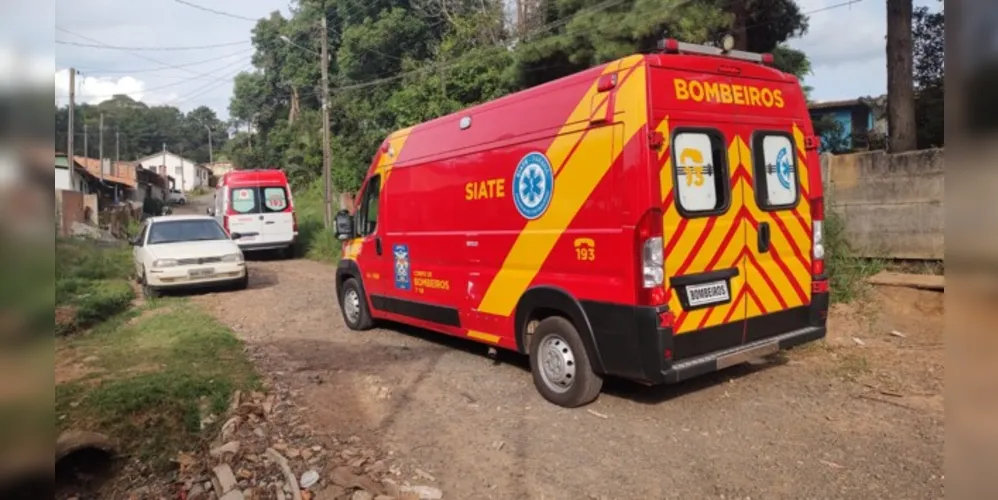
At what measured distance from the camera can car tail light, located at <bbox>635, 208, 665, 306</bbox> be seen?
4.41 m

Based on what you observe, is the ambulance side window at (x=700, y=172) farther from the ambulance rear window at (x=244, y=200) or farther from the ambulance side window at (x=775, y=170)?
the ambulance rear window at (x=244, y=200)

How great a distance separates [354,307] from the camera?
875 centimetres

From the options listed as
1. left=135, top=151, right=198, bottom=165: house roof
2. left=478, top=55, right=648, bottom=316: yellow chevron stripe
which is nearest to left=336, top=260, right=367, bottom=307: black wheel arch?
left=478, top=55, right=648, bottom=316: yellow chevron stripe

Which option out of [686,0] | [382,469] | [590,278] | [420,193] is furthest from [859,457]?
[686,0]

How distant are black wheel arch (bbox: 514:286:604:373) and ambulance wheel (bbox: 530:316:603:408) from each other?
0.26 ft

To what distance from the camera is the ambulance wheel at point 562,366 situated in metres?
5.03

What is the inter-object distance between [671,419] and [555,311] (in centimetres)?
122

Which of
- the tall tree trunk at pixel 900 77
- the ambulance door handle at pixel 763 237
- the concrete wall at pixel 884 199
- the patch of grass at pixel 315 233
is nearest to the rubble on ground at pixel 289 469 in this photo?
the ambulance door handle at pixel 763 237

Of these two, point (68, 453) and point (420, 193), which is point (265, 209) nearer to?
point (420, 193)

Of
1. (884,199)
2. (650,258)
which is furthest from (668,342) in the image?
(884,199)

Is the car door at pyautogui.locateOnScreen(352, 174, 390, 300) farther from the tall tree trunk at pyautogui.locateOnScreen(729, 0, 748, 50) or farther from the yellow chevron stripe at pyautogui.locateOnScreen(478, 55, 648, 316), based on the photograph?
the tall tree trunk at pyautogui.locateOnScreen(729, 0, 748, 50)

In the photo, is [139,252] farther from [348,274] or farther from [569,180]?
[569,180]

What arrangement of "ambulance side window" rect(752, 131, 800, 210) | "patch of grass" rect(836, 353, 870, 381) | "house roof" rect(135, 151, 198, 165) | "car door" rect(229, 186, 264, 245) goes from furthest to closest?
"house roof" rect(135, 151, 198, 165), "car door" rect(229, 186, 264, 245), "patch of grass" rect(836, 353, 870, 381), "ambulance side window" rect(752, 131, 800, 210)

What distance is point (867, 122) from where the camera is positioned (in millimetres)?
23156
